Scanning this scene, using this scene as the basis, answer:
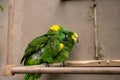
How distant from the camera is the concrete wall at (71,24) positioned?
1316mm

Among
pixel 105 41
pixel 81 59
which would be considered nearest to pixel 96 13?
pixel 105 41

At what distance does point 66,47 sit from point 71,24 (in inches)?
8.0

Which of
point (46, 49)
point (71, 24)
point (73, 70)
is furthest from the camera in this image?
point (71, 24)

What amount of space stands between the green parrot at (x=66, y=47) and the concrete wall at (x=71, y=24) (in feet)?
0.39

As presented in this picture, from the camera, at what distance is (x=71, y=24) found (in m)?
1.37

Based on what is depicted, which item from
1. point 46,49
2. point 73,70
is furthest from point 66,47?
point 73,70

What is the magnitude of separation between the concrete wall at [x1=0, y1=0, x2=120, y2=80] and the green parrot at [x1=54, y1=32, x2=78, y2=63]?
118 mm

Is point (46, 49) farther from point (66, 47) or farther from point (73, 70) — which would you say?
point (73, 70)

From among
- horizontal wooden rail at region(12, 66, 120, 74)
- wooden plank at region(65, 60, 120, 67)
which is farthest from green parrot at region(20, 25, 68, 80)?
horizontal wooden rail at region(12, 66, 120, 74)

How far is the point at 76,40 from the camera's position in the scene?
125 centimetres

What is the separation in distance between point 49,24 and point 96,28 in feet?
0.91

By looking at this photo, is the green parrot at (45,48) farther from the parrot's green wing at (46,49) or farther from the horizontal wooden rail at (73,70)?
the horizontal wooden rail at (73,70)

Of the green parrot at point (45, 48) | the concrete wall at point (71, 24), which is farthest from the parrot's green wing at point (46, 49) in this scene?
the concrete wall at point (71, 24)

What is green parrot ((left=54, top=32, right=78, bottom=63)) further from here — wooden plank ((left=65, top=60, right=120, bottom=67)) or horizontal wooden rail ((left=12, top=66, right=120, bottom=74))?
horizontal wooden rail ((left=12, top=66, right=120, bottom=74))
